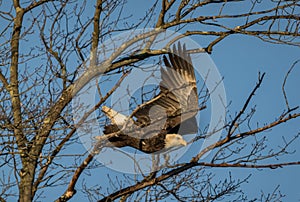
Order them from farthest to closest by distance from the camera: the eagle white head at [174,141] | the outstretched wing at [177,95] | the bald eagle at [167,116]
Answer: the outstretched wing at [177,95] → the eagle white head at [174,141] → the bald eagle at [167,116]

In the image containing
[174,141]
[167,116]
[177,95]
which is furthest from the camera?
[177,95]

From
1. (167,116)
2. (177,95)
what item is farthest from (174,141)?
(177,95)

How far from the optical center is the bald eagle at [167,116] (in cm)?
677

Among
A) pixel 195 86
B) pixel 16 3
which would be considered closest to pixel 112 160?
pixel 195 86

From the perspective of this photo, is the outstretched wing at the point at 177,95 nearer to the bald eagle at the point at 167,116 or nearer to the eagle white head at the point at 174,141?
the bald eagle at the point at 167,116

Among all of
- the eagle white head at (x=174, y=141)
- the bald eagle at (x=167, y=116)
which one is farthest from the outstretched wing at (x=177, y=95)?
the eagle white head at (x=174, y=141)

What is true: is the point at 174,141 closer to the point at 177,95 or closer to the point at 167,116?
the point at 167,116

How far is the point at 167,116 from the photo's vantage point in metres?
7.26

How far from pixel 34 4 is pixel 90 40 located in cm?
100

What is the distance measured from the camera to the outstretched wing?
718cm

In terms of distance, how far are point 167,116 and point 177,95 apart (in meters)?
0.33

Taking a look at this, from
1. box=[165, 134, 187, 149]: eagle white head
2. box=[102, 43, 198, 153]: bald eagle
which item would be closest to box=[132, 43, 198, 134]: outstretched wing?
box=[102, 43, 198, 153]: bald eagle

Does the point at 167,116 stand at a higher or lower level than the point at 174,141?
higher

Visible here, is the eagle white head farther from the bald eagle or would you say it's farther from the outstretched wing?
the outstretched wing
